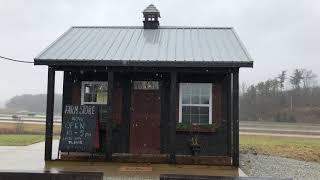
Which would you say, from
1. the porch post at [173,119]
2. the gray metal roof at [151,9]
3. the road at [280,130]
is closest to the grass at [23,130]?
the road at [280,130]

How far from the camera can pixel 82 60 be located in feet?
44.0

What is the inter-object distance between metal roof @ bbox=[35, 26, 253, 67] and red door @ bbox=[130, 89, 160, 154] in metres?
1.40

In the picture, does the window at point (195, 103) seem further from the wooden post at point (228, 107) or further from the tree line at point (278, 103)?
the tree line at point (278, 103)

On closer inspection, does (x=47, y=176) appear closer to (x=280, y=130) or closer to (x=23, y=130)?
(x=23, y=130)

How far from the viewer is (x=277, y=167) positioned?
13953 millimetres

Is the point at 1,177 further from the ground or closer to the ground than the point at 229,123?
closer to the ground

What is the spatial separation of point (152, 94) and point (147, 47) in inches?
54.4

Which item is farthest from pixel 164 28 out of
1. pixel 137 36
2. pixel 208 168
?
pixel 208 168

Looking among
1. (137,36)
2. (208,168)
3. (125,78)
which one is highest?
(137,36)

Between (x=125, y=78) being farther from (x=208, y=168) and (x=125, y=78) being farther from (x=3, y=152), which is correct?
(x=3, y=152)

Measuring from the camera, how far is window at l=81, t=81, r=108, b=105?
49.0 ft

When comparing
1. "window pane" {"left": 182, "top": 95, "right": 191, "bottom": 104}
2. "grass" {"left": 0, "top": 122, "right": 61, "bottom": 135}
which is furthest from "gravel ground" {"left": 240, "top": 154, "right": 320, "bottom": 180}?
"grass" {"left": 0, "top": 122, "right": 61, "bottom": 135}

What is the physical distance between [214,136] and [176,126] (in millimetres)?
1167

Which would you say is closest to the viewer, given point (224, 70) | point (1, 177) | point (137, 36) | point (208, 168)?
point (1, 177)
